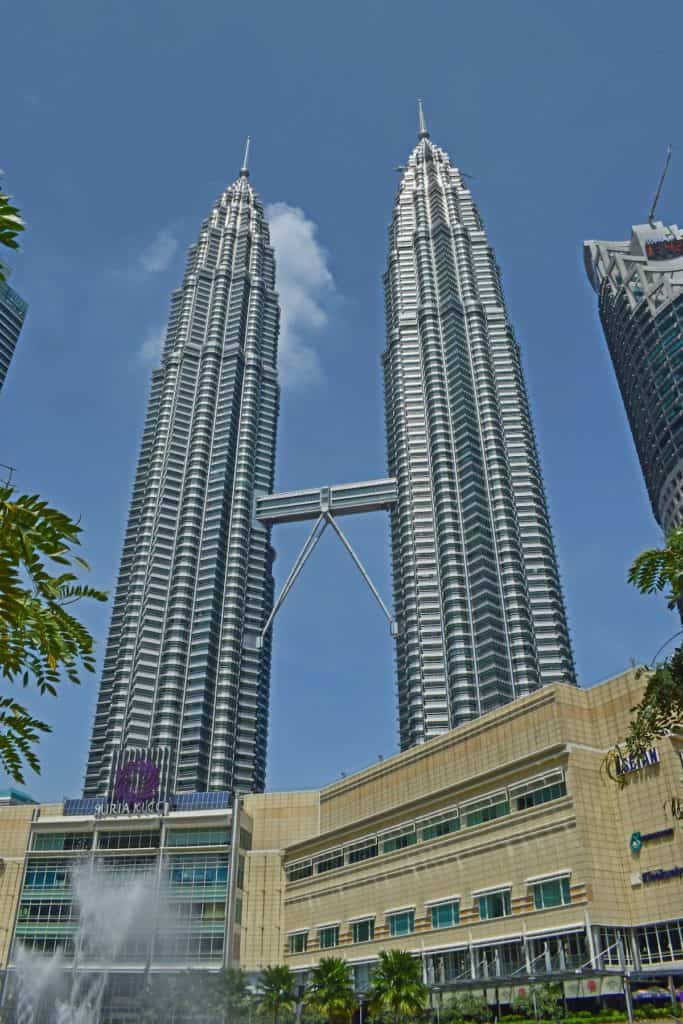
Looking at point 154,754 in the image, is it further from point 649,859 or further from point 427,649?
point 649,859

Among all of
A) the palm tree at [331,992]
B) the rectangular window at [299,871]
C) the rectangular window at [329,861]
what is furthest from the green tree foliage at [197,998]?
the rectangular window at [329,861]

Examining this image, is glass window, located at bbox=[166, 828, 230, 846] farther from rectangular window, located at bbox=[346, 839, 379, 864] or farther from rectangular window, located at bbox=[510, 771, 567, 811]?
rectangular window, located at bbox=[510, 771, 567, 811]

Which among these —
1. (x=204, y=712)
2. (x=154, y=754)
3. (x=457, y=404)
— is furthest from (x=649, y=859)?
(x=457, y=404)

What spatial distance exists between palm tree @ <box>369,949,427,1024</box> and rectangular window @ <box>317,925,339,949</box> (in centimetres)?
3017

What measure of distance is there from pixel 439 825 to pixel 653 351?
121 meters

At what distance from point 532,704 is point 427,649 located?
8793 cm

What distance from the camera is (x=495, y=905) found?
72.1 m

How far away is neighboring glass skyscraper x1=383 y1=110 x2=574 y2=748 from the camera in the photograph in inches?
6211

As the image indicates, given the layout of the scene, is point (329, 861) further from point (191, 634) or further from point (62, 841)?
point (191, 634)

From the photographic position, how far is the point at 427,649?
16362 centimetres

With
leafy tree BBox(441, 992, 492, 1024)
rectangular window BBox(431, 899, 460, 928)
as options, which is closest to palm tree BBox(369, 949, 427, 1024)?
leafy tree BBox(441, 992, 492, 1024)

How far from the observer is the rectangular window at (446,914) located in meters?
75.9

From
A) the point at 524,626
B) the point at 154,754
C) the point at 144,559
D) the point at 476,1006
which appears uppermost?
the point at 144,559

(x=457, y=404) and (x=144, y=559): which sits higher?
(x=457, y=404)
